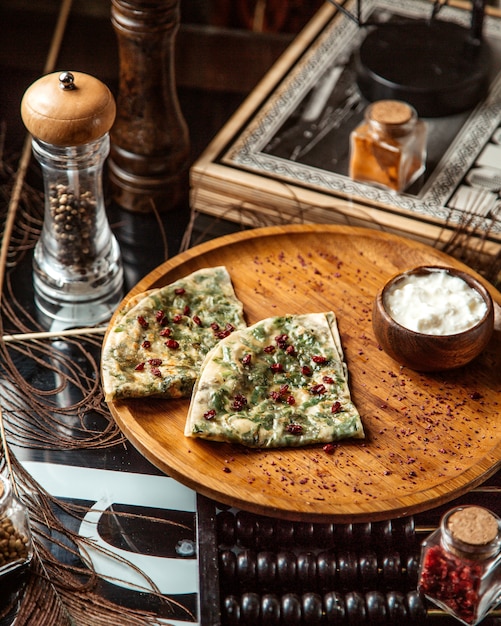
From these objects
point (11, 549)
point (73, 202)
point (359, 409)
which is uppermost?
point (73, 202)

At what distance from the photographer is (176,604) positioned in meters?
2.03

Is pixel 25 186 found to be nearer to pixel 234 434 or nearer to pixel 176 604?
pixel 234 434

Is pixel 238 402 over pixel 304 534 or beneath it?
over

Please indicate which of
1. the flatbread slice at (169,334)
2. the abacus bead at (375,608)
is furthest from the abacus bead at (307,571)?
the flatbread slice at (169,334)

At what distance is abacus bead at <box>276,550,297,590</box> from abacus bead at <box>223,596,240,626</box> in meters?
0.12

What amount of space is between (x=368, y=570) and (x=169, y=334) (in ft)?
2.52

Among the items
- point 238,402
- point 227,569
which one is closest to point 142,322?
point 238,402

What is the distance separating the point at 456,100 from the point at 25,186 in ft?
4.72

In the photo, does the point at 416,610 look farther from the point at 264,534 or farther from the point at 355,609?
the point at 264,534

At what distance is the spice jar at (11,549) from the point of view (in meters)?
2.00

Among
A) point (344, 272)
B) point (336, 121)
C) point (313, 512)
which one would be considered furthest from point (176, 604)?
point (336, 121)

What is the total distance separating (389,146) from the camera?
2.87 metres

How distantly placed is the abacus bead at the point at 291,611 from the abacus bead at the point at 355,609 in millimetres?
101

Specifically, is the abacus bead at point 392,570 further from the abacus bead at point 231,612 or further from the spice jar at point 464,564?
the abacus bead at point 231,612
